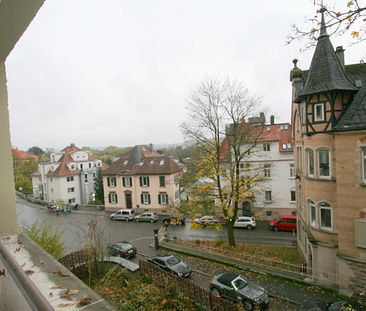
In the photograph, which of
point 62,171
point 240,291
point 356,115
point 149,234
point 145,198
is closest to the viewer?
point 240,291

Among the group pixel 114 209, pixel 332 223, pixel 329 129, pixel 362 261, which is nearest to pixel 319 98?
pixel 329 129

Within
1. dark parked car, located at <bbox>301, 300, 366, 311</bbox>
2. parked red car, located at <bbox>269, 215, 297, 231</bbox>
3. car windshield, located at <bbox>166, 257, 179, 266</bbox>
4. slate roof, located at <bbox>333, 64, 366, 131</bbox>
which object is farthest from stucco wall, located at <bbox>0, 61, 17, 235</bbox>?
parked red car, located at <bbox>269, 215, 297, 231</bbox>

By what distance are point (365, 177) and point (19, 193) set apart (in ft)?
154

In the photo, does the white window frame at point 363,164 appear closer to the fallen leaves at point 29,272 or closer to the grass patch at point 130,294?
the grass patch at point 130,294

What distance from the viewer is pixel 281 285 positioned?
44.0 ft

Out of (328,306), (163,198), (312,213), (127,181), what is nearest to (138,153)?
(127,181)

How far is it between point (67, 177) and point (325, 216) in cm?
3598

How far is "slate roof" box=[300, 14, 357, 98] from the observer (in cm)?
1270

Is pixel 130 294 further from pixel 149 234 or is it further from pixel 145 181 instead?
pixel 145 181

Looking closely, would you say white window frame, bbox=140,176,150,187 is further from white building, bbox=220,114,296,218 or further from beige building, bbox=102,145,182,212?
white building, bbox=220,114,296,218

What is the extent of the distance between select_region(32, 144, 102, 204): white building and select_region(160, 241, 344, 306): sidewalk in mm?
28476

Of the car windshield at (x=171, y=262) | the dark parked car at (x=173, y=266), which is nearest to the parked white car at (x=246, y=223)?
the car windshield at (x=171, y=262)

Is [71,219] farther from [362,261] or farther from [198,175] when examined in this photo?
[362,261]

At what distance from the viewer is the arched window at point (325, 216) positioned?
1294 cm
